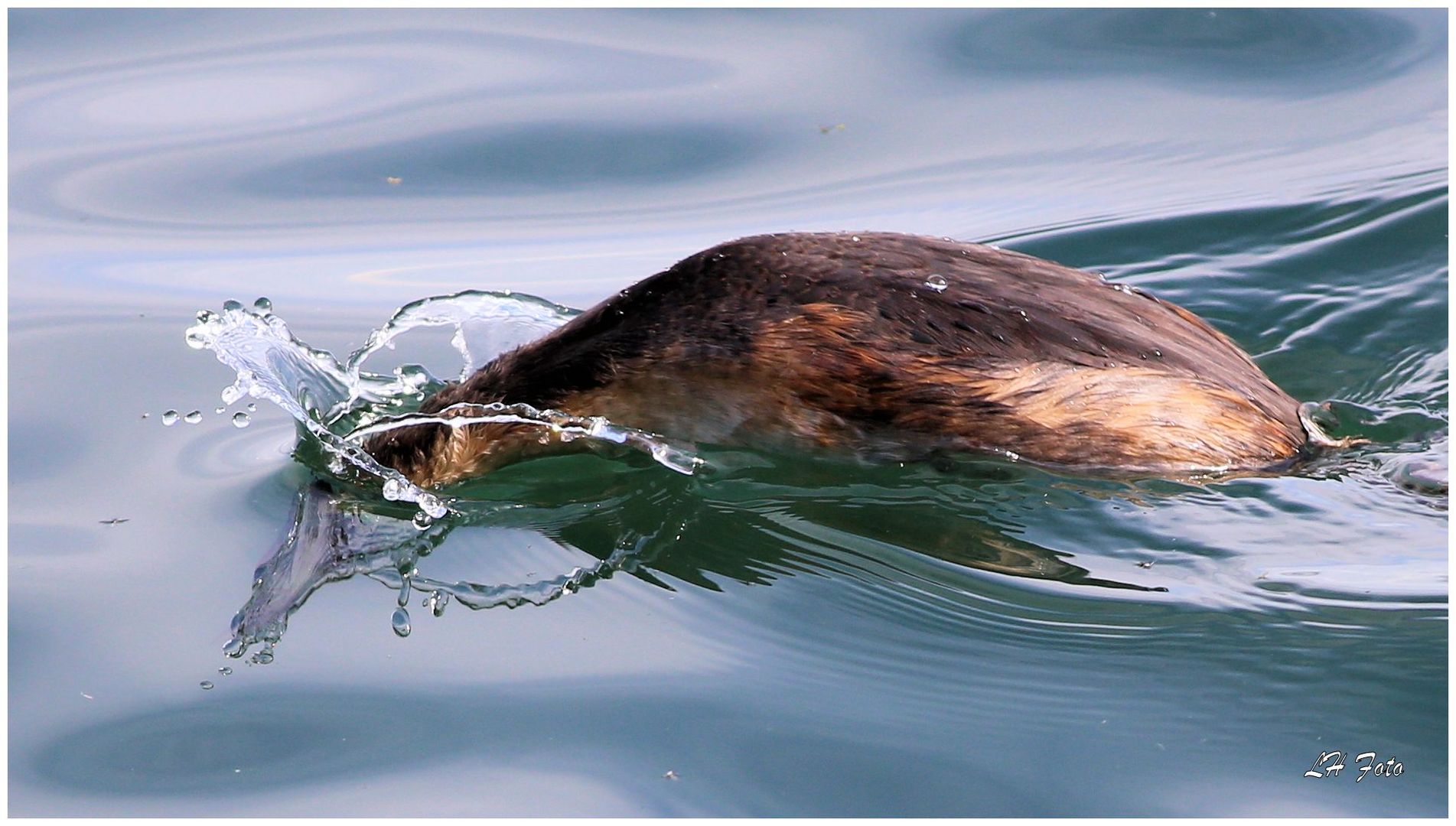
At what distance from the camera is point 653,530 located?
4.73 meters

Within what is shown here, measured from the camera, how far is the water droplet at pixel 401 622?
4188mm

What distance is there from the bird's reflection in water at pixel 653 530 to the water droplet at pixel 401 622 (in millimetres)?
77

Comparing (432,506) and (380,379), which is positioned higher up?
(380,379)

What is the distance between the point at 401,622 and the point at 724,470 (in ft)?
3.93

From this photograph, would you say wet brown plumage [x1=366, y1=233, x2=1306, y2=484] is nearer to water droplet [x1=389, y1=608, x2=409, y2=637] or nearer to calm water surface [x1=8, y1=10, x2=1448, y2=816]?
calm water surface [x1=8, y1=10, x2=1448, y2=816]

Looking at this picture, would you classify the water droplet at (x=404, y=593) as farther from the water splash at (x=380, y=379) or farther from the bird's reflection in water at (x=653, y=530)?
the water splash at (x=380, y=379)

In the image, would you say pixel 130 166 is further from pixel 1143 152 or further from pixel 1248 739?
pixel 1248 739

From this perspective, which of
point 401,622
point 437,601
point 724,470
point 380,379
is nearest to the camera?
point 401,622

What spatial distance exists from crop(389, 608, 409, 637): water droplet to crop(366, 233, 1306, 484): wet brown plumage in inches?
32.6

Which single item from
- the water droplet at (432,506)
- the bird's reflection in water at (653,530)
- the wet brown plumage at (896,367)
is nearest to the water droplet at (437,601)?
the bird's reflection in water at (653,530)

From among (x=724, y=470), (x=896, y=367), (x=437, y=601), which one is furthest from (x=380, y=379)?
(x=896, y=367)

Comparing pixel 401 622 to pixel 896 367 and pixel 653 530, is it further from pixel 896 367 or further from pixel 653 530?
pixel 896 367

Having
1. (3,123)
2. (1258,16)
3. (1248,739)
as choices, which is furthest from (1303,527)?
(3,123)

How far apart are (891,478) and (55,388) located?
10.8 ft
